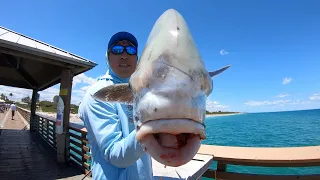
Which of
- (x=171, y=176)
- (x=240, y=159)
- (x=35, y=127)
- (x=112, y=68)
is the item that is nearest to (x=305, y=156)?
(x=240, y=159)

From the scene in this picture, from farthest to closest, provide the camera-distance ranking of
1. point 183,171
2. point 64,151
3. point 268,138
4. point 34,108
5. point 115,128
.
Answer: point 268,138 → point 34,108 → point 64,151 → point 183,171 → point 115,128

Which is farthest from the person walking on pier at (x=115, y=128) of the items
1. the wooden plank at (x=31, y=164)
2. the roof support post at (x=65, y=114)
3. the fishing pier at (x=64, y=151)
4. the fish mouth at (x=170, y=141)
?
the roof support post at (x=65, y=114)

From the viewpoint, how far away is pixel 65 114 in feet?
24.6

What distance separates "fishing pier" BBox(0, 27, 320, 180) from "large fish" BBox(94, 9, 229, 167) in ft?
6.76

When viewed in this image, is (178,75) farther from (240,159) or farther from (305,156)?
(305,156)

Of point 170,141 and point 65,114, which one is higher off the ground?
point 170,141

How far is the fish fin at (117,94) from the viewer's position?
127cm

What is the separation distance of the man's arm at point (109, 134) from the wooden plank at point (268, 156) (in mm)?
2766

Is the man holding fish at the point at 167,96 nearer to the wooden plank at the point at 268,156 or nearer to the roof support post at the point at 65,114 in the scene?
the wooden plank at the point at 268,156

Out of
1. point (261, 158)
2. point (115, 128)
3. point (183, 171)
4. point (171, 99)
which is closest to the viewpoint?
point (171, 99)

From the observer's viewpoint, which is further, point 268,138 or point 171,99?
point 268,138

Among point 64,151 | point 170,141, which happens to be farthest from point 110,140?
point 64,151

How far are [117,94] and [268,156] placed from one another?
3224 millimetres

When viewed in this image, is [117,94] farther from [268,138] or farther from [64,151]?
[268,138]
